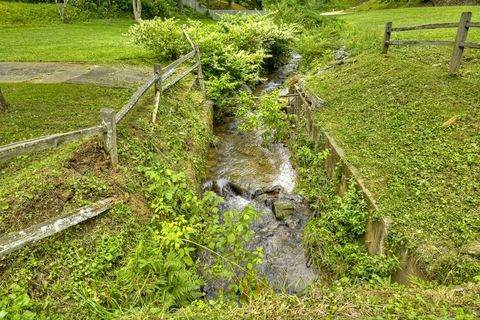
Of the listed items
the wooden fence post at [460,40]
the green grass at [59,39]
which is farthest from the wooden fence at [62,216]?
the green grass at [59,39]

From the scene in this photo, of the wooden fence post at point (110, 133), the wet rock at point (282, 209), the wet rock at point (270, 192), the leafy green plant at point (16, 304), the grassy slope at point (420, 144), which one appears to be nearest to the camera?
the leafy green plant at point (16, 304)

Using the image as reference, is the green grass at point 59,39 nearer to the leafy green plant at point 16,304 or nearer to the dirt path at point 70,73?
the dirt path at point 70,73

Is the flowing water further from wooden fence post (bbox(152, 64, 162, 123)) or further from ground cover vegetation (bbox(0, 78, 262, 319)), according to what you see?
wooden fence post (bbox(152, 64, 162, 123))

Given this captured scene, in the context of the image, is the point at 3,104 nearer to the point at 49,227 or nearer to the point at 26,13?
the point at 49,227

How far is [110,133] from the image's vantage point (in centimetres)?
438

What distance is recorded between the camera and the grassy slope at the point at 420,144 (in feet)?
12.2

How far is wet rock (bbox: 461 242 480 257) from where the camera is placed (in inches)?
135

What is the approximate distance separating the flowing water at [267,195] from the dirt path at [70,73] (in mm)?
2921

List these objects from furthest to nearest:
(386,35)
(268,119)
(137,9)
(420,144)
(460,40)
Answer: (137,9) → (386,35) → (268,119) → (460,40) → (420,144)

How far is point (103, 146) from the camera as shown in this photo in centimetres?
457

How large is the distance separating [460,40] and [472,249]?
16.8 ft

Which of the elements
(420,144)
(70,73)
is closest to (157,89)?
(70,73)

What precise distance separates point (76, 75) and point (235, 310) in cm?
880

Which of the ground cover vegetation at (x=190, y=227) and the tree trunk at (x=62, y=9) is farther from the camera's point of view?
the tree trunk at (x=62, y=9)
